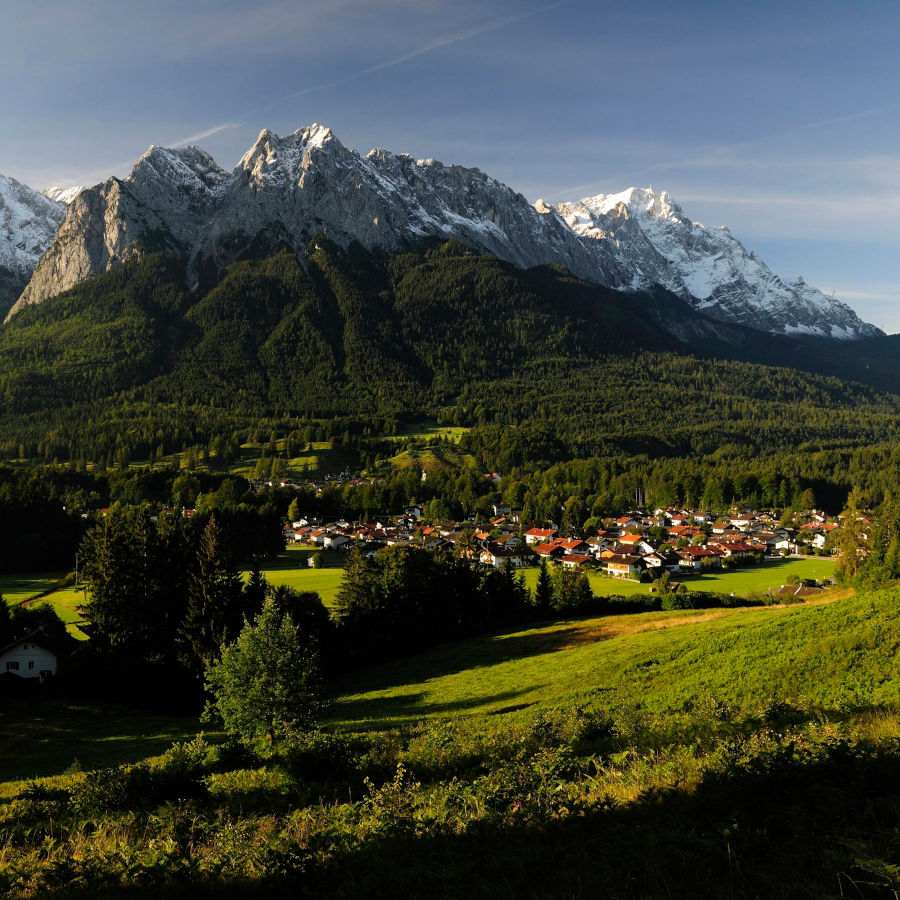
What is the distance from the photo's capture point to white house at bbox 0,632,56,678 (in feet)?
135

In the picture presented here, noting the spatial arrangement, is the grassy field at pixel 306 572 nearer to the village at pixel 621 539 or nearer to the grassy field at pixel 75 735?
the village at pixel 621 539

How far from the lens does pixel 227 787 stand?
1388 centimetres

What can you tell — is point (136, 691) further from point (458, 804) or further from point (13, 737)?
point (458, 804)

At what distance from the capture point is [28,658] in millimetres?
41750

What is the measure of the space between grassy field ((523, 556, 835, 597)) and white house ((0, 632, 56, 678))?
5755 centimetres

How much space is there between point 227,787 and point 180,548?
39.4 metres

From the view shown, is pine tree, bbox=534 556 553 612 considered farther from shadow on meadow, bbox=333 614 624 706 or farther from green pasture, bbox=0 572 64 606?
green pasture, bbox=0 572 64 606

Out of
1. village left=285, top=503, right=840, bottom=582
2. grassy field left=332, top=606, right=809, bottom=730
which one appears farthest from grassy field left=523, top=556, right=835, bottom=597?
grassy field left=332, top=606, right=809, bottom=730

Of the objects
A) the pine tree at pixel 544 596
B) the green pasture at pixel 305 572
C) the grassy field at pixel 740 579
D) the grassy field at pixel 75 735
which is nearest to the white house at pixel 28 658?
the grassy field at pixel 75 735

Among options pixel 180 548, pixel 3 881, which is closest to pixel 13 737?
pixel 180 548

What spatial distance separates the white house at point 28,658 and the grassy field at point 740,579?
57548 mm

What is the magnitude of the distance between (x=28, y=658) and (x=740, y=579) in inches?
3522

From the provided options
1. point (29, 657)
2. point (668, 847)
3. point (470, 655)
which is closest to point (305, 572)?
point (470, 655)

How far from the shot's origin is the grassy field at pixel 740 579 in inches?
3253
